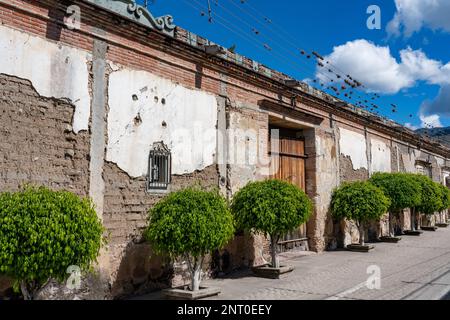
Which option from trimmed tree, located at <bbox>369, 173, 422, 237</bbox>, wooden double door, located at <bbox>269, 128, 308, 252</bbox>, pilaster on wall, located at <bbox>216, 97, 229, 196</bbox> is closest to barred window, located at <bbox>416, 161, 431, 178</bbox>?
trimmed tree, located at <bbox>369, 173, 422, 237</bbox>

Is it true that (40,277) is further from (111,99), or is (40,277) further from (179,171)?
(179,171)

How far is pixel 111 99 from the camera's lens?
6121 millimetres

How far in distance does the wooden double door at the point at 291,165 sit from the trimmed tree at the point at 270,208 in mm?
2034

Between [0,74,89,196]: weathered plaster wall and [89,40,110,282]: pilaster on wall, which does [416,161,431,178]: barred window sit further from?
[0,74,89,196]: weathered plaster wall

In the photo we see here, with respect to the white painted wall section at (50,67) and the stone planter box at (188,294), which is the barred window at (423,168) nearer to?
the stone planter box at (188,294)

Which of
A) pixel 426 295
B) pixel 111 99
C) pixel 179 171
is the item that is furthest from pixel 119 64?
pixel 426 295

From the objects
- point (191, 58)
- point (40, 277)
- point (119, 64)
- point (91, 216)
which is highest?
point (191, 58)

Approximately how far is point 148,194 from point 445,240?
10.7 metres

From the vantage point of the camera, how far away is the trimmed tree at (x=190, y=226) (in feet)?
18.7

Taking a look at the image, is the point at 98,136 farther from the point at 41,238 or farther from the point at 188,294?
the point at 188,294

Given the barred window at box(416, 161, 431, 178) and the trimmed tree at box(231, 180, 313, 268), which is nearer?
the trimmed tree at box(231, 180, 313, 268)

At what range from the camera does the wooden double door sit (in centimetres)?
1005

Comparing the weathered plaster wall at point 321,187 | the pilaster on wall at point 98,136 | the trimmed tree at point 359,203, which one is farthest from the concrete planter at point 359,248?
the pilaster on wall at point 98,136

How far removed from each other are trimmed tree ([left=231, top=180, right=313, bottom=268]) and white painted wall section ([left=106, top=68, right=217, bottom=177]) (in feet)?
3.07
